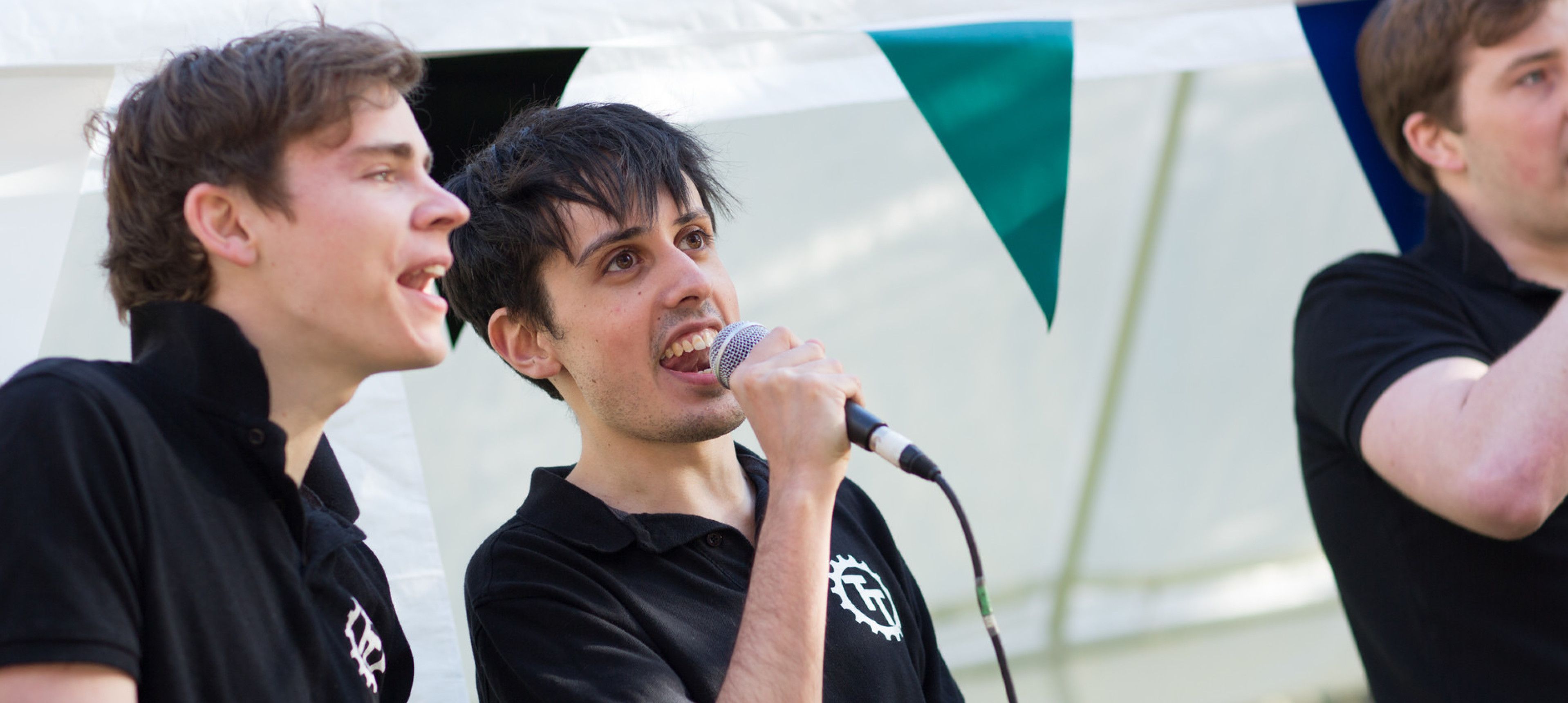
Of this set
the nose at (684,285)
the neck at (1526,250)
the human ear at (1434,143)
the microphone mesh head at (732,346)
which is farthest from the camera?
the human ear at (1434,143)

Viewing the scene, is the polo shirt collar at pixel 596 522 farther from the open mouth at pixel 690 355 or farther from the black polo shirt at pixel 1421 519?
the black polo shirt at pixel 1421 519

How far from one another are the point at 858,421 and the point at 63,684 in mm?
830

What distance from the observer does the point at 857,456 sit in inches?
116

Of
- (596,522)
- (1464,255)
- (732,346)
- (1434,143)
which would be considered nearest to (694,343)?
(732,346)

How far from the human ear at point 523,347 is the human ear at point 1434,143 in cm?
154

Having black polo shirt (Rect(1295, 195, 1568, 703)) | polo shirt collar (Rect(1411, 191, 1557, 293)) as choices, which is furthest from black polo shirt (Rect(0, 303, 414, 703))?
polo shirt collar (Rect(1411, 191, 1557, 293))

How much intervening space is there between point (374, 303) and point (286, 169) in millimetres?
164

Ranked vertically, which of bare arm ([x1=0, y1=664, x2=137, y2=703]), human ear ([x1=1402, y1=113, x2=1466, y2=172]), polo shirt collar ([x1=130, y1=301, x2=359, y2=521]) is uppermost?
human ear ([x1=1402, y1=113, x2=1466, y2=172])

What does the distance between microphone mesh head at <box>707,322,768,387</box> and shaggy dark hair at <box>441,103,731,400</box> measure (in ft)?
0.83

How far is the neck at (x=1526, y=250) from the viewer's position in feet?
6.67

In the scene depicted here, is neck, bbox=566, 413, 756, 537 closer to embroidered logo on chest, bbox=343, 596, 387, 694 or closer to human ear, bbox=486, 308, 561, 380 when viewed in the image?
human ear, bbox=486, 308, 561, 380

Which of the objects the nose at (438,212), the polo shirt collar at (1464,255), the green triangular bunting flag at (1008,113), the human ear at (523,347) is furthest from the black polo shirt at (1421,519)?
the nose at (438,212)

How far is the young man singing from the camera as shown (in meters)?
1.49

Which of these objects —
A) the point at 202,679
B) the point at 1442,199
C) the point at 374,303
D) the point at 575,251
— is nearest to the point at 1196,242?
the point at 1442,199
